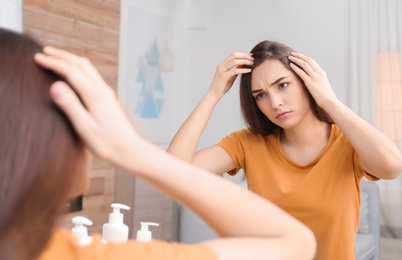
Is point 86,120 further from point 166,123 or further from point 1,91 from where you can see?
point 166,123

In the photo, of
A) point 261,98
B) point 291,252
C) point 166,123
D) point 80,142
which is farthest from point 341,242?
point 166,123

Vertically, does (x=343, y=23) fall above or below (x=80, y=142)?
above

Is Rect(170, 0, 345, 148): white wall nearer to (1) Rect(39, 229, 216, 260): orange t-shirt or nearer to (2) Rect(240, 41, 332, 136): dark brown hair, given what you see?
(2) Rect(240, 41, 332, 136): dark brown hair

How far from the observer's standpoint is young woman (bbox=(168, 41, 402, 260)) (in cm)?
175

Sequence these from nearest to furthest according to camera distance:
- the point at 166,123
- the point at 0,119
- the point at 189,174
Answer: the point at 0,119 < the point at 189,174 < the point at 166,123

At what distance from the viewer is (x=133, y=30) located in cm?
472

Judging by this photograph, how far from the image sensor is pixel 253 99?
2.00 metres

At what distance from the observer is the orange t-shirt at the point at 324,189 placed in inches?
69.2

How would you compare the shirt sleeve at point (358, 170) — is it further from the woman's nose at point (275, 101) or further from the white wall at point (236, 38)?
the white wall at point (236, 38)

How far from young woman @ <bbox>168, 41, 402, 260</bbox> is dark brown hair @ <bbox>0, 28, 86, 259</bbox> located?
1204 mm

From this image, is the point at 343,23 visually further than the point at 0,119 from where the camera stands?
Yes

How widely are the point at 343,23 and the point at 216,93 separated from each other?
3.57 meters

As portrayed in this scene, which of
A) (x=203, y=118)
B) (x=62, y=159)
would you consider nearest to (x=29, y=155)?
(x=62, y=159)

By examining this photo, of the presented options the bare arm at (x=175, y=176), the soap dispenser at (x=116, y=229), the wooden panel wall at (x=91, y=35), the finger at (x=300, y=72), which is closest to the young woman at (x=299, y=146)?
the finger at (x=300, y=72)
